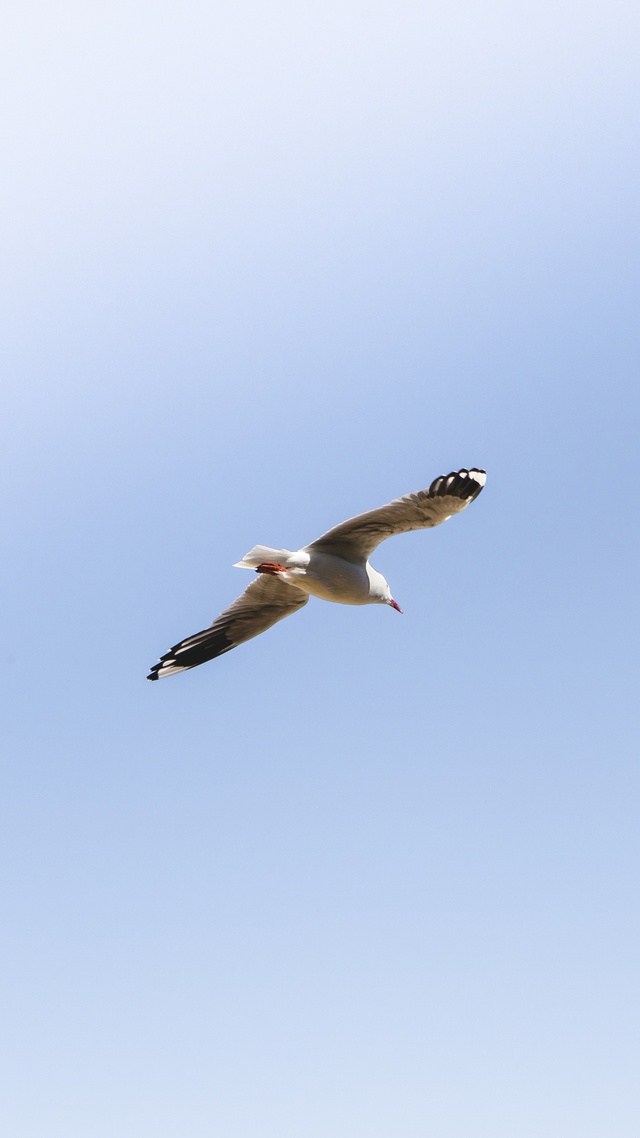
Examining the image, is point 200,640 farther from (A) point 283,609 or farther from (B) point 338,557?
(B) point 338,557

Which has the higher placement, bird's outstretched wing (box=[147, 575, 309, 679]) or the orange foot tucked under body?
bird's outstretched wing (box=[147, 575, 309, 679])

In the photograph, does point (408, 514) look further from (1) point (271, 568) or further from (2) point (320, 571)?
(1) point (271, 568)

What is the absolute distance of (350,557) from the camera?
732 cm

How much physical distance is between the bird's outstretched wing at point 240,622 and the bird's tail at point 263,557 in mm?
879

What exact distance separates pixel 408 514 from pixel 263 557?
0.97m

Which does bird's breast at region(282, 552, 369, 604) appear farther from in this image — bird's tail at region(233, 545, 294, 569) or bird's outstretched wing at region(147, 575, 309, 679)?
bird's outstretched wing at region(147, 575, 309, 679)

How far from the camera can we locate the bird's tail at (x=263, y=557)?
7.05m

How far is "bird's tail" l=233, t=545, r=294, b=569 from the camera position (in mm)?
Answer: 7051

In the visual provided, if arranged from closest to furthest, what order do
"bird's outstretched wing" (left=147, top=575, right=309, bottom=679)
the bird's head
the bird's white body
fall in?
the bird's white body < the bird's head < "bird's outstretched wing" (left=147, top=575, right=309, bottom=679)

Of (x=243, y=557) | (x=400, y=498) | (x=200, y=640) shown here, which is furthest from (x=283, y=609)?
(x=400, y=498)

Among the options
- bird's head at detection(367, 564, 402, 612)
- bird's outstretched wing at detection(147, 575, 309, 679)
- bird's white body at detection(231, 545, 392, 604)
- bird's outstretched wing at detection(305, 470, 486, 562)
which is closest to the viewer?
bird's outstretched wing at detection(305, 470, 486, 562)

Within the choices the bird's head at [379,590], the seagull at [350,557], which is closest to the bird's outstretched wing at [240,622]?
the seagull at [350,557]

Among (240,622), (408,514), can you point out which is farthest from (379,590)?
(240,622)

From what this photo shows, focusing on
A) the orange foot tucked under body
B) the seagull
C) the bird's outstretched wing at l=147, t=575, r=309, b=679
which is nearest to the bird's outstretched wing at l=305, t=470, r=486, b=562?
the seagull
